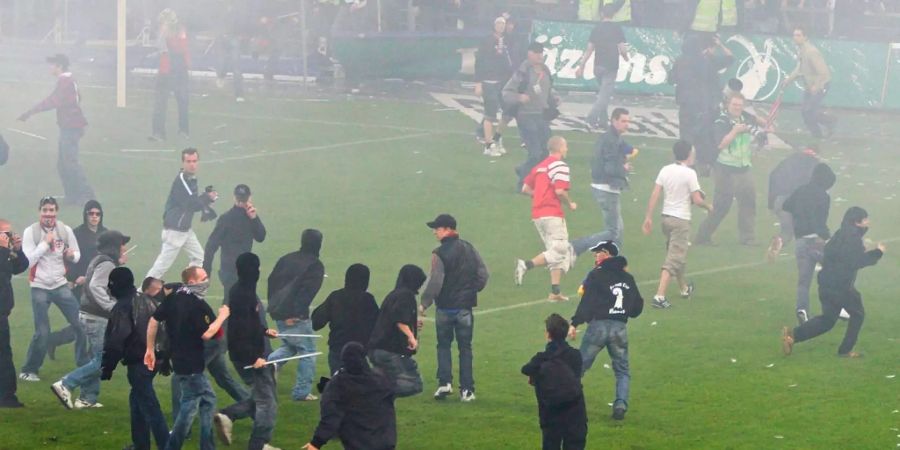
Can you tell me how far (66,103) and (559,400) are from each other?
14563mm

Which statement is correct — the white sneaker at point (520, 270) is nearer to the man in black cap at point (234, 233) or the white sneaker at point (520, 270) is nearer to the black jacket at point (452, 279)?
the man in black cap at point (234, 233)

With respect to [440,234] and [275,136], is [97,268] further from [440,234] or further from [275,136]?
[275,136]

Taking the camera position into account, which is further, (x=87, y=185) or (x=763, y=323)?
(x=87, y=185)

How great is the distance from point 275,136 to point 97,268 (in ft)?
56.9

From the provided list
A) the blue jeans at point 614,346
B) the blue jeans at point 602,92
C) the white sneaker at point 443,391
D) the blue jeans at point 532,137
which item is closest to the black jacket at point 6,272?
the white sneaker at point 443,391

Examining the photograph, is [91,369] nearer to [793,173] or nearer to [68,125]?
[793,173]

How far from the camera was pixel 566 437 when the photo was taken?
13031 mm

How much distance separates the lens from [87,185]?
26.0 metres

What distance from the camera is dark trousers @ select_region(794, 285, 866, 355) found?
56.0 feet

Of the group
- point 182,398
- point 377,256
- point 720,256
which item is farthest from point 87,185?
point 182,398

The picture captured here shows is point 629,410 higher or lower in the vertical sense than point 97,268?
lower

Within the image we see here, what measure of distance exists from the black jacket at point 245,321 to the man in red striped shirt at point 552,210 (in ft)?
22.4

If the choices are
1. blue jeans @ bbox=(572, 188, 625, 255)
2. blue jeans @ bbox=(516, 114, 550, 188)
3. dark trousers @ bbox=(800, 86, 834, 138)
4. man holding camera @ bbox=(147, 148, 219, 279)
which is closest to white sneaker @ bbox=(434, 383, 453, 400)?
man holding camera @ bbox=(147, 148, 219, 279)

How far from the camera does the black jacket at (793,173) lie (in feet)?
68.4
